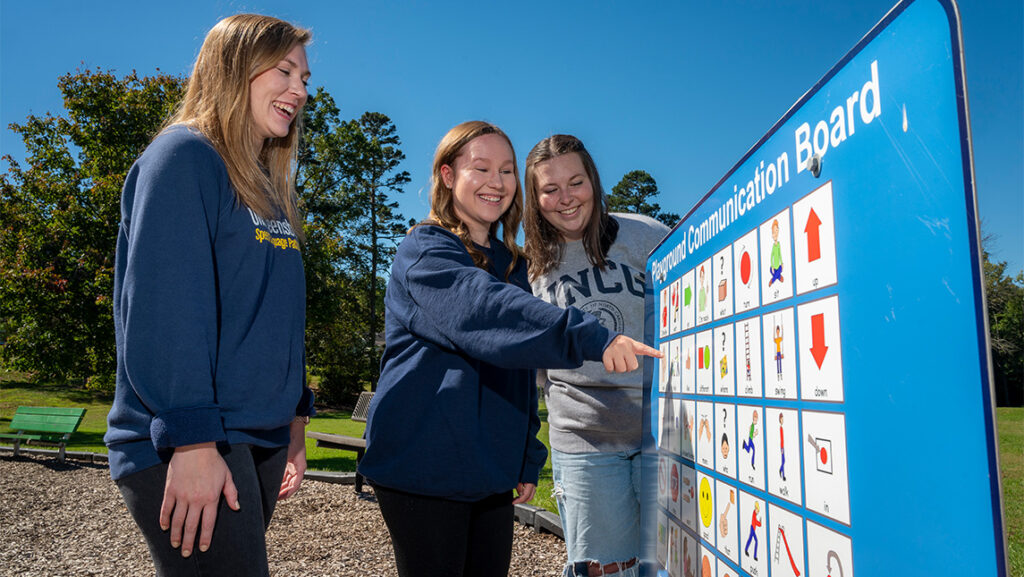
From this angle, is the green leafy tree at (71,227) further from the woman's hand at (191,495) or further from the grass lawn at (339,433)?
the woman's hand at (191,495)

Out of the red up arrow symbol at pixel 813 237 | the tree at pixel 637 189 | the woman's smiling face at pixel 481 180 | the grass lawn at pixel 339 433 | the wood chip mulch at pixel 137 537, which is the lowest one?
the wood chip mulch at pixel 137 537

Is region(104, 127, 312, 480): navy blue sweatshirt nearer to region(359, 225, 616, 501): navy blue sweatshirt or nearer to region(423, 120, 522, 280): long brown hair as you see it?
region(359, 225, 616, 501): navy blue sweatshirt

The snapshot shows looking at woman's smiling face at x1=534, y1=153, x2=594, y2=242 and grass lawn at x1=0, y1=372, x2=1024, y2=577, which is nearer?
grass lawn at x1=0, y1=372, x2=1024, y2=577

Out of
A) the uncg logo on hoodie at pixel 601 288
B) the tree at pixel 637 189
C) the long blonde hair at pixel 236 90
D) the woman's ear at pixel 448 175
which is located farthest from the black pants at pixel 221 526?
the tree at pixel 637 189

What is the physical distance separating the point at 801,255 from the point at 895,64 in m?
0.32

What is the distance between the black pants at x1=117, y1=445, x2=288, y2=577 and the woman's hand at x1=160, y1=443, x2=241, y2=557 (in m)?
0.03

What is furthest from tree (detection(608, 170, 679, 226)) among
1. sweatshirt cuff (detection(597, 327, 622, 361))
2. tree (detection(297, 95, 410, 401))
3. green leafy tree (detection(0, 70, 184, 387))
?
sweatshirt cuff (detection(597, 327, 622, 361))

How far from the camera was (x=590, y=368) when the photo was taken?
2531mm

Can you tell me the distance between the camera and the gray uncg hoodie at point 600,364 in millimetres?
2461

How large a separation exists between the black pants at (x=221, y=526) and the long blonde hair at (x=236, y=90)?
664 millimetres

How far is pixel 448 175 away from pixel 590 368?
3.05ft

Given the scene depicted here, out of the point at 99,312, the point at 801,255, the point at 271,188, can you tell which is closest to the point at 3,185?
the point at 99,312

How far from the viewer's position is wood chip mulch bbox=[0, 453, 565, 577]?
5.34 meters

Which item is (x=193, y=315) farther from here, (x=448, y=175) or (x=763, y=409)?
(x=763, y=409)
